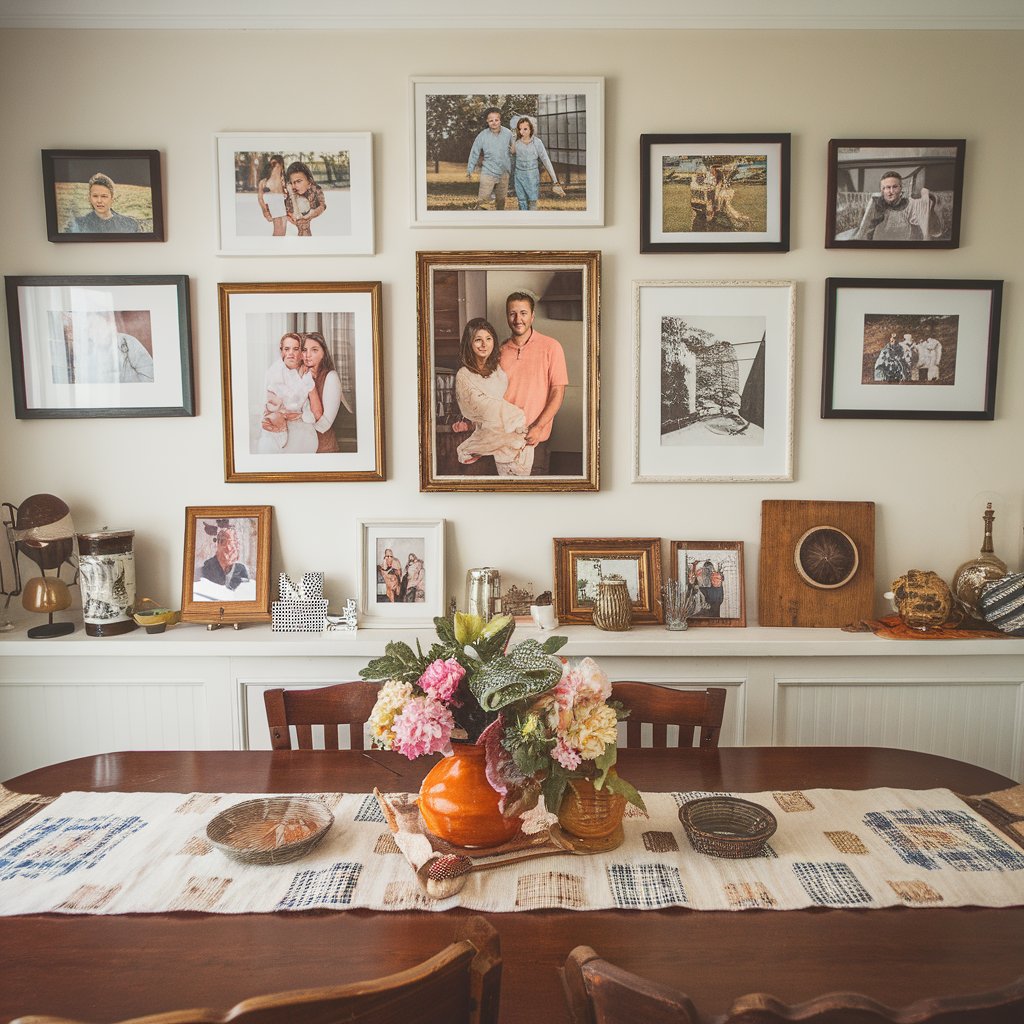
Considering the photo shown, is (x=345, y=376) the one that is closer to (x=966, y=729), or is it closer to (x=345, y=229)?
(x=345, y=229)

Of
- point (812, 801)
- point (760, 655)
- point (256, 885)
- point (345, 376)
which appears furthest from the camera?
point (345, 376)

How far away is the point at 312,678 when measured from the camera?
8.30ft

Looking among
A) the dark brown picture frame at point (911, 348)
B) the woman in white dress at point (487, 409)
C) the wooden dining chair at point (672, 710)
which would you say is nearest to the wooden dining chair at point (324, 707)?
the wooden dining chair at point (672, 710)

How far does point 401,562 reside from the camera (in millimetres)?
2713

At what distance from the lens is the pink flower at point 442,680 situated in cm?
131

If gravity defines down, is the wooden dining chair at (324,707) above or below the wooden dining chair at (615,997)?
below

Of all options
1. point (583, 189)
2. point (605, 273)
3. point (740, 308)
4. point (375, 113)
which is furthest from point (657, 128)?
point (375, 113)

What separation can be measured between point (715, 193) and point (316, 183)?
56.2 inches

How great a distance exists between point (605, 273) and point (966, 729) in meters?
2.06

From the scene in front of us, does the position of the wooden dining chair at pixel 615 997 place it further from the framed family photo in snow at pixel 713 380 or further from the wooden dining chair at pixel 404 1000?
the framed family photo in snow at pixel 713 380

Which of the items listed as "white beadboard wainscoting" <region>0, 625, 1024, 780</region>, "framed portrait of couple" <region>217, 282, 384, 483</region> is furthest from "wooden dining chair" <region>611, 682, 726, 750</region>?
"framed portrait of couple" <region>217, 282, 384, 483</region>

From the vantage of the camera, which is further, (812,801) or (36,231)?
(36,231)

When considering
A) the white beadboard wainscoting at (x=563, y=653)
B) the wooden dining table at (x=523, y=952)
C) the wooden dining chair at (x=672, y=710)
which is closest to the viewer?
the wooden dining table at (x=523, y=952)

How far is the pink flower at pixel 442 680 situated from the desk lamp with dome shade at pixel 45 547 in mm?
1900
